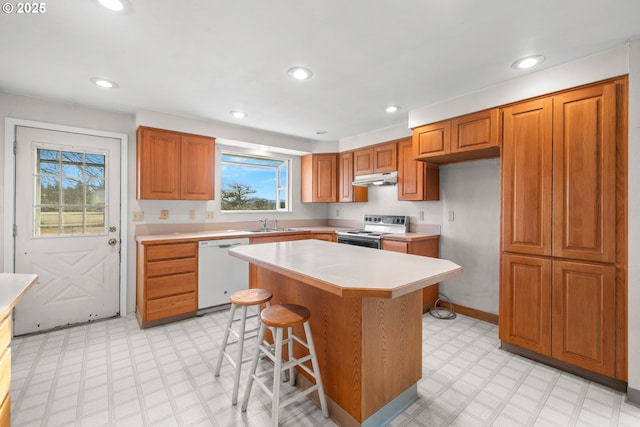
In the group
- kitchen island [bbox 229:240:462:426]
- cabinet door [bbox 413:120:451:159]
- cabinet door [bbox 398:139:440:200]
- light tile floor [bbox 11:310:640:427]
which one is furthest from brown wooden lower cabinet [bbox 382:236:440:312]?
kitchen island [bbox 229:240:462:426]

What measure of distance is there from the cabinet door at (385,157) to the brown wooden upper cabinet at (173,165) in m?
2.28

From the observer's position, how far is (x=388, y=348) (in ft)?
5.56

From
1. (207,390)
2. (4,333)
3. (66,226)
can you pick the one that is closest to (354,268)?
(207,390)

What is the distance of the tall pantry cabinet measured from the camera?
2.02m

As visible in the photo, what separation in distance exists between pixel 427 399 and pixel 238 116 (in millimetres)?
3412

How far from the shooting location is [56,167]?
3.07 metres

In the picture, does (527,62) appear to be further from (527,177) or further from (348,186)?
(348,186)

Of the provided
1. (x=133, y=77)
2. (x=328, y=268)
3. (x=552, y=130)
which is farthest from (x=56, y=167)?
(x=552, y=130)

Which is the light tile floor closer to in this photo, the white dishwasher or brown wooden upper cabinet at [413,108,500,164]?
the white dishwasher

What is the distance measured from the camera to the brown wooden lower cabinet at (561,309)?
2.05 meters

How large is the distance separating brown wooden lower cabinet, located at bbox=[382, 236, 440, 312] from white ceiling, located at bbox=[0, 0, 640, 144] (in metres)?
1.60

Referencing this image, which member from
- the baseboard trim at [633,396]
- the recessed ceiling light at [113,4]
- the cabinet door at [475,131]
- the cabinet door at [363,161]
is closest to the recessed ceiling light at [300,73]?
the recessed ceiling light at [113,4]

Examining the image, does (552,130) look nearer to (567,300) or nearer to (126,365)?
(567,300)

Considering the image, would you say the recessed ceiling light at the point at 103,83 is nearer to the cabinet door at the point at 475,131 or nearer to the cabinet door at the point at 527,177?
the cabinet door at the point at 475,131
